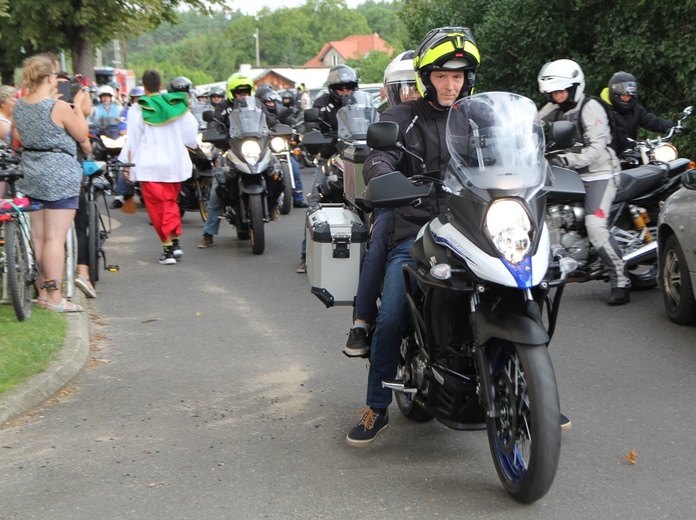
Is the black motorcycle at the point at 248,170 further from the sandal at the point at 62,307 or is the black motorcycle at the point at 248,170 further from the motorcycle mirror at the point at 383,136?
the motorcycle mirror at the point at 383,136

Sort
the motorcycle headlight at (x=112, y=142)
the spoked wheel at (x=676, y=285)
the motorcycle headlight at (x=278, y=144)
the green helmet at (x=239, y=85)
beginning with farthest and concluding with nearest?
the motorcycle headlight at (x=112, y=142) < the motorcycle headlight at (x=278, y=144) < the green helmet at (x=239, y=85) < the spoked wheel at (x=676, y=285)

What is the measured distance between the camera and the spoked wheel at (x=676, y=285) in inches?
320

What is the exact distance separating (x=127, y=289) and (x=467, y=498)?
6300mm

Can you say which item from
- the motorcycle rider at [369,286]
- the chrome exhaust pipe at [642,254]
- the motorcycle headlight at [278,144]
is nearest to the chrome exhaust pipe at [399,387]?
the motorcycle rider at [369,286]

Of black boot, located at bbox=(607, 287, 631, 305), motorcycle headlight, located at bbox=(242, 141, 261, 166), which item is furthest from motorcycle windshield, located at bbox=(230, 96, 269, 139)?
black boot, located at bbox=(607, 287, 631, 305)

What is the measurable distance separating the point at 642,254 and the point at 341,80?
3.66 meters

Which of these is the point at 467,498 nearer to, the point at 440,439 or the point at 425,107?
the point at 440,439

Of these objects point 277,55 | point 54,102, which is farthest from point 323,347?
point 277,55

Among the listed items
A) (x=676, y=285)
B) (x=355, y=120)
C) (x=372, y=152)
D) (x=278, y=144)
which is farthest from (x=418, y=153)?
(x=278, y=144)

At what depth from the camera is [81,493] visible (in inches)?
193

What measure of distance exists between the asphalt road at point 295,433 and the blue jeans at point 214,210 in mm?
3532

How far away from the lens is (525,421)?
4.43 meters

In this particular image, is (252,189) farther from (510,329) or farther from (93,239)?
(510,329)

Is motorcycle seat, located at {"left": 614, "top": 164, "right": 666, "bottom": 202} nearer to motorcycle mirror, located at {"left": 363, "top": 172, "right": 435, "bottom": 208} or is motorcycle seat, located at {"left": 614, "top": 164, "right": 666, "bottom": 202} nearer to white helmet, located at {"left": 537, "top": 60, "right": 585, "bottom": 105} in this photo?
white helmet, located at {"left": 537, "top": 60, "right": 585, "bottom": 105}
